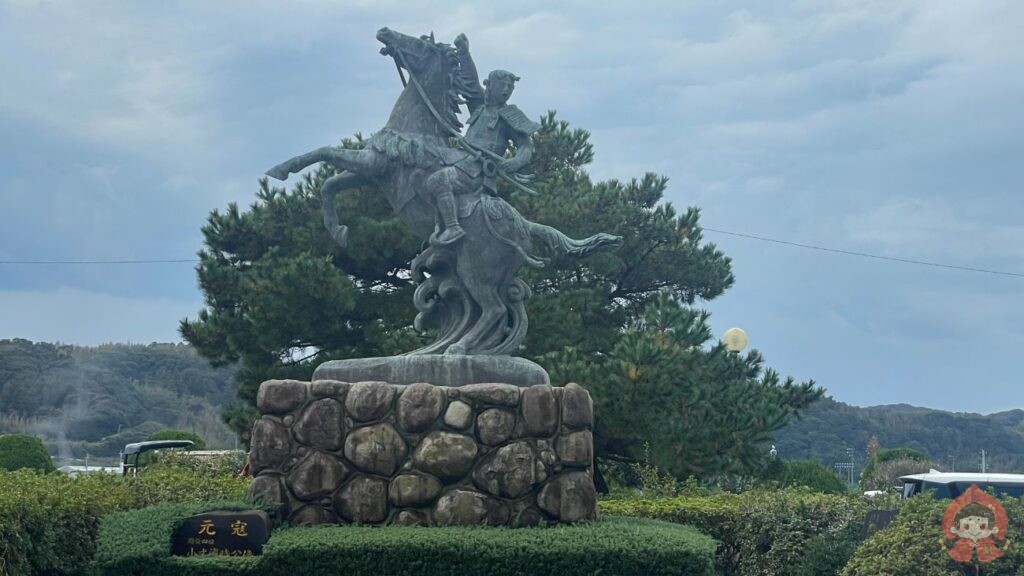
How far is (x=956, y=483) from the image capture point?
45.5 ft

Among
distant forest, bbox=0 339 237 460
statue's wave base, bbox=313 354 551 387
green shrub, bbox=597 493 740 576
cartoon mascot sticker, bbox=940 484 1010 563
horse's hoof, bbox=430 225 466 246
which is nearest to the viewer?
cartoon mascot sticker, bbox=940 484 1010 563

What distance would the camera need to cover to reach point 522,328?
9664mm

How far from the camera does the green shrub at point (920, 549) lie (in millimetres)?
7719

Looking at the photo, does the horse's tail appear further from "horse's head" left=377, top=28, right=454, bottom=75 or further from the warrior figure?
"horse's head" left=377, top=28, right=454, bottom=75

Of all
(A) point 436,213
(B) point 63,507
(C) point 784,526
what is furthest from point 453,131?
(C) point 784,526

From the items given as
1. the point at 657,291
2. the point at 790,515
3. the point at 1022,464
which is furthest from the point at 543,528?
the point at 1022,464

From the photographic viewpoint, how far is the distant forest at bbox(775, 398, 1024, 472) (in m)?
41.0

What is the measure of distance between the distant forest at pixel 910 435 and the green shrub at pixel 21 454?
26332 mm

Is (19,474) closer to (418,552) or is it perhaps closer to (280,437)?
(280,437)

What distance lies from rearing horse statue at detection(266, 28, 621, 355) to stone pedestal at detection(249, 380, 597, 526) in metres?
0.73

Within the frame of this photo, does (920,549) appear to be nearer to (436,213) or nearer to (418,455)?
(418,455)

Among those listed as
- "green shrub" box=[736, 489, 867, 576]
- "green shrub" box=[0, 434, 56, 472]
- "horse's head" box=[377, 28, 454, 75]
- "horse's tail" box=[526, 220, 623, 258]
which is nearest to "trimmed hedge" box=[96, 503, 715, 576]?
"green shrub" box=[736, 489, 867, 576]

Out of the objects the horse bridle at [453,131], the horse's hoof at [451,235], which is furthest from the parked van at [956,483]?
the horse's hoof at [451,235]

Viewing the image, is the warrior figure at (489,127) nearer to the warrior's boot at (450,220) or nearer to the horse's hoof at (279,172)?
the warrior's boot at (450,220)
